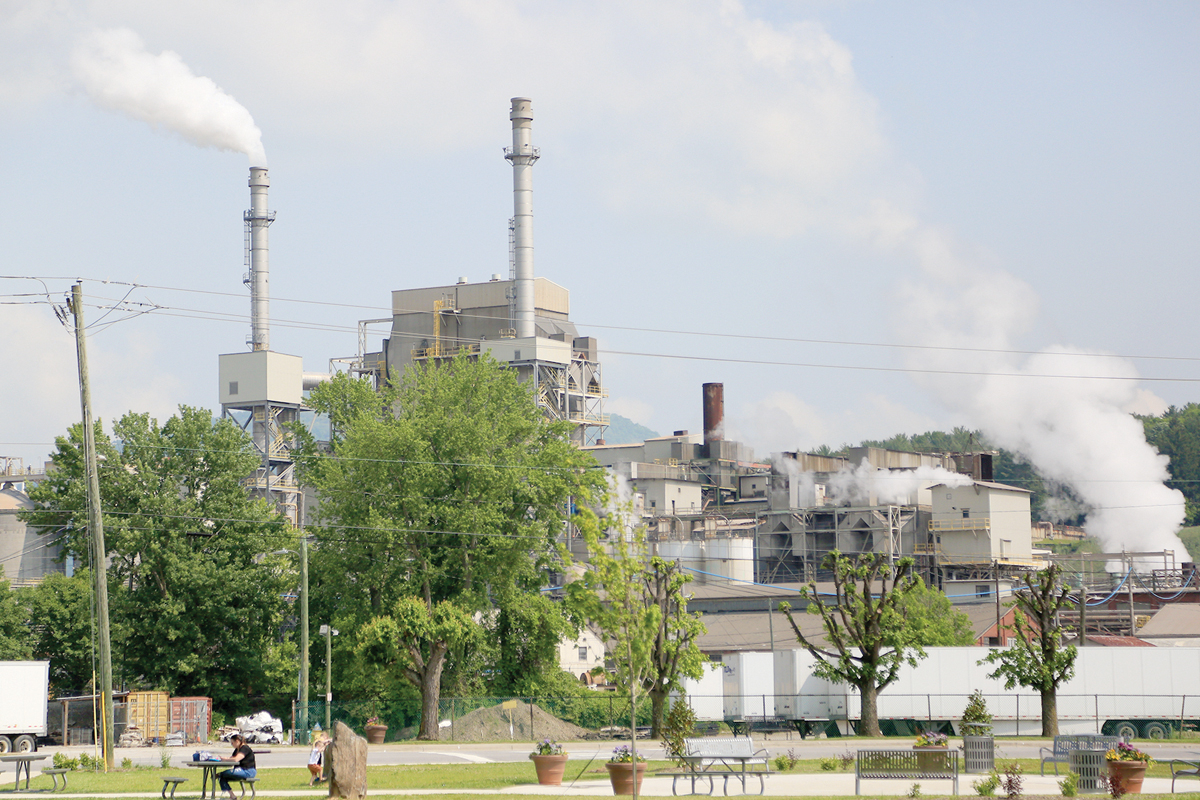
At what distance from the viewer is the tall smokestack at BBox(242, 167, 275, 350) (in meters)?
97.2

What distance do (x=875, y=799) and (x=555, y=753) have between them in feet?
22.7

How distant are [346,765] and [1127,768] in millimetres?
11664

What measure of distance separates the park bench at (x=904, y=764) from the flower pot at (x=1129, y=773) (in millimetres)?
2770

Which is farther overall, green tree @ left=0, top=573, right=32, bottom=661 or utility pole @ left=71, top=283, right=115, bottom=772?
green tree @ left=0, top=573, right=32, bottom=661

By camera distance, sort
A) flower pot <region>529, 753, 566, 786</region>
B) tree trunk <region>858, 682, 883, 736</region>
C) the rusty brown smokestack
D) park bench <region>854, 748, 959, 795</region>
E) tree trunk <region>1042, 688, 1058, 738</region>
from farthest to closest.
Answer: the rusty brown smokestack < tree trunk <region>858, 682, 883, 736</region> < tree trunk <region>1042, 688, 1058, 738</region> < flower pot <region>529, 753, 566, 786</region> < park bench <region>854, 748, 959, 795</region>

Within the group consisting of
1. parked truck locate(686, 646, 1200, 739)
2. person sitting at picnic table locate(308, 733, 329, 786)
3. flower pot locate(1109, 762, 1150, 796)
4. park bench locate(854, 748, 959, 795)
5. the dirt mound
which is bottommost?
the dirt mound

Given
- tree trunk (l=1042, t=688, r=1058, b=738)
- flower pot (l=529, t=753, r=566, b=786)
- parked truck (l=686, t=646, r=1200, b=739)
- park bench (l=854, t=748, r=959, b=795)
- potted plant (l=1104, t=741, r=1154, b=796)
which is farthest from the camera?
parked truck (l=686, t=646, r=1200, b=739)

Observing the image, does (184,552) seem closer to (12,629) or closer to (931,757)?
(12,629)

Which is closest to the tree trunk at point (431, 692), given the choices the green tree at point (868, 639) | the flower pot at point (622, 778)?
the green tree at point (868, 639)

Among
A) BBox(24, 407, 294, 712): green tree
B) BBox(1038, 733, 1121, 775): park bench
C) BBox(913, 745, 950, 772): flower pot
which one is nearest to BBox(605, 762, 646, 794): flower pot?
BBox(913, 745, 950, 772): flower pot

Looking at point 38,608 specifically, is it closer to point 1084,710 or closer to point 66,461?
point 66,461

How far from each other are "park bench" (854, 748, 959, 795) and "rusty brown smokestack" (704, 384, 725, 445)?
284 ft

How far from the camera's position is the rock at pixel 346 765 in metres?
19.1

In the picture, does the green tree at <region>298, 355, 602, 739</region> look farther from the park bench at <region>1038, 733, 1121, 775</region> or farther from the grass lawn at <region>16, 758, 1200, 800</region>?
the park bench at <region>1038, 733, 1121, 775</region>
